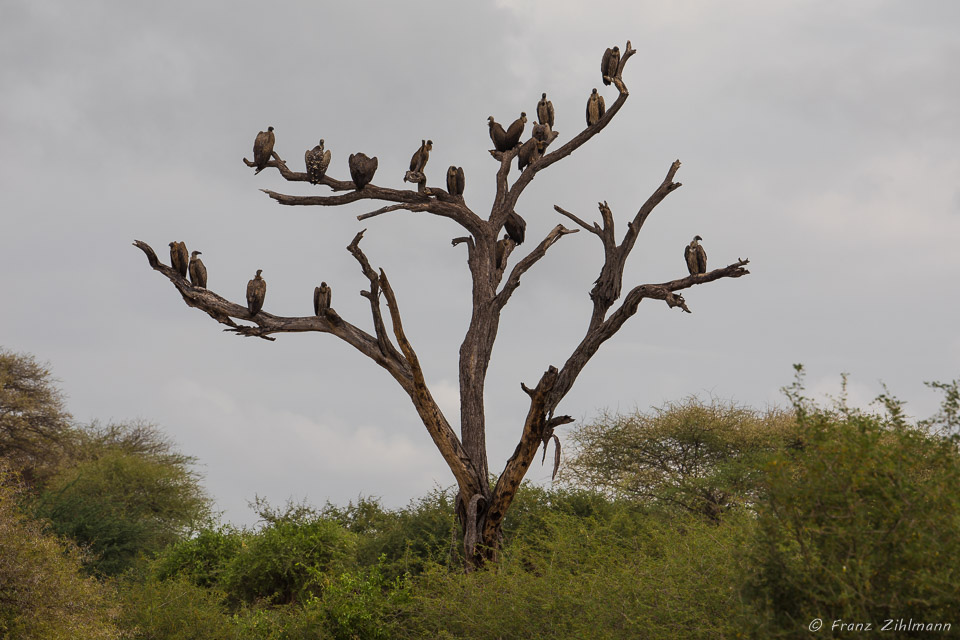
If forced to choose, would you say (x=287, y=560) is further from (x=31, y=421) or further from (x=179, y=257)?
(x=31, y=421)

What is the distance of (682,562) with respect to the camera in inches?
329

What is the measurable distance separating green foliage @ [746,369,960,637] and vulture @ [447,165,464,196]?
853 centimetres

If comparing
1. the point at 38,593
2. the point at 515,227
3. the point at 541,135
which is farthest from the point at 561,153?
the point at 38,593

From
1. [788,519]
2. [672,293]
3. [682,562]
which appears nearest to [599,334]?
[672,293]

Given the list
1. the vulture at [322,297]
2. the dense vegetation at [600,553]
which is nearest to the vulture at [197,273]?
the vulture at [322,297]

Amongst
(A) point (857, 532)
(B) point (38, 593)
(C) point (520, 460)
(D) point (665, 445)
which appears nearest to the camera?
(A) point (857, 532)

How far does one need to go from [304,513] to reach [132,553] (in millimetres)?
5100

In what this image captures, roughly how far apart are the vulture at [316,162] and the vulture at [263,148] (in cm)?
54

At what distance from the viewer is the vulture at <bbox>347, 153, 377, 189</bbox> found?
12.1m

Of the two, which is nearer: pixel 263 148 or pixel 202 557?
pixel 263 148

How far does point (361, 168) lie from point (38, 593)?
21.9ft

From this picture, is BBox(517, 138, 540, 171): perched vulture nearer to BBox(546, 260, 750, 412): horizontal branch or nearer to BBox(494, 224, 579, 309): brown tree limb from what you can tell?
BBox(494, 224, 579, 309): brown tree limb

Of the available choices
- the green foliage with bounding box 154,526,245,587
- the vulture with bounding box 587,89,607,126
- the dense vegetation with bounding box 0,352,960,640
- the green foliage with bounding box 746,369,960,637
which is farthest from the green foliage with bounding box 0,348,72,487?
the green foliage with bounding box 746,369,960,637

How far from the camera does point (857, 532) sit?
15.4ft
